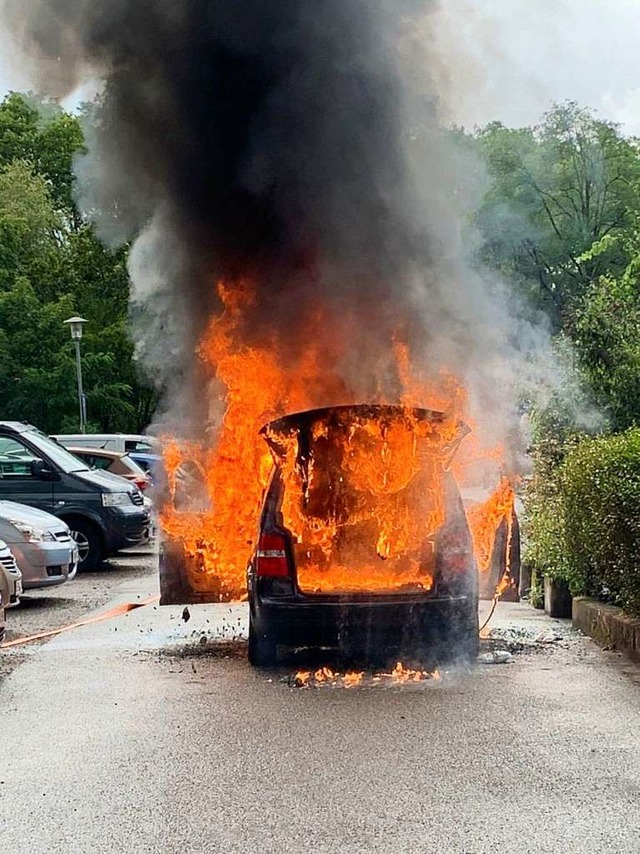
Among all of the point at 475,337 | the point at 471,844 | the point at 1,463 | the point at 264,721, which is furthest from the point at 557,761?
the point at 1,463

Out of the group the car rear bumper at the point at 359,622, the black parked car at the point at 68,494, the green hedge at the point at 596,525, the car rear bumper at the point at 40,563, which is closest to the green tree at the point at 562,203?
the black parked car at the point at 68,494

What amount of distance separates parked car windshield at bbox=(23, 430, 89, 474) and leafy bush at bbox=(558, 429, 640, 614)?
8.15 m

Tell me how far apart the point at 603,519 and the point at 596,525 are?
198 mm

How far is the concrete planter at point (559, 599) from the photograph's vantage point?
1106 centimetres

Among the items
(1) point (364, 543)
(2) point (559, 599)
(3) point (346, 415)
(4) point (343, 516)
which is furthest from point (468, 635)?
(2) point (559, 599)

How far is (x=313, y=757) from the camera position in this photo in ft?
19.5

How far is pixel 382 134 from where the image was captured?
11.8 metres

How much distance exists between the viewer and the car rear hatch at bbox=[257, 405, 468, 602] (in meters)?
8.43

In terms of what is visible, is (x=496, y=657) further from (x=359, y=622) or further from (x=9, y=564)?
(x=9, y=564)

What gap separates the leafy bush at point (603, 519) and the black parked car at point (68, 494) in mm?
7631

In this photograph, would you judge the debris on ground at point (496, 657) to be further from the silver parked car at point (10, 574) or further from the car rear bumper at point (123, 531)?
the car rear bumper at point (123, 531)

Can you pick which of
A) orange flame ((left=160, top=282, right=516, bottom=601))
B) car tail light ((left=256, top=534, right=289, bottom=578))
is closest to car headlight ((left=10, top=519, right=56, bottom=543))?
orange flame ((left=160, top=282, right=516, bottom=601))

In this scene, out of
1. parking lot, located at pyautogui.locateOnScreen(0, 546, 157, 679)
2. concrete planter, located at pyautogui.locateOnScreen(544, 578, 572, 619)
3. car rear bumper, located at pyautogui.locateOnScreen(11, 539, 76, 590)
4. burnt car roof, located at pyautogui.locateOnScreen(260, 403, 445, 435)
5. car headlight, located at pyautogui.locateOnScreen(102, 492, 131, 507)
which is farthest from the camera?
car headlight, located at pyautogui.locateOnScreen(102, 492, 131, 507)

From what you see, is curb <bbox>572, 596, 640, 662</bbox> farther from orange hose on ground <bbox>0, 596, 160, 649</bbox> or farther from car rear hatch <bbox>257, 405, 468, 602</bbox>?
orange hose on ground <bbox>0, 596, 160, 649</bbox>
